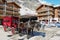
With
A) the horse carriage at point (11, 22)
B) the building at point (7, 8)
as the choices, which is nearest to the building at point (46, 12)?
the building at point (7, 8)

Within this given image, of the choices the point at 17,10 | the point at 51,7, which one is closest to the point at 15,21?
the point at 17,10

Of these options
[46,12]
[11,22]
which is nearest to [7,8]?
[46,12]

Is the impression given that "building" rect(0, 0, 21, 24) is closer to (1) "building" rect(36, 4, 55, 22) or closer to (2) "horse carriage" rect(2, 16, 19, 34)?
(1) "building" rect(36, 4, 55, 22)

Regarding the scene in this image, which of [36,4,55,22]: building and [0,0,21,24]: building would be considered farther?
[36,4,55,22]: building

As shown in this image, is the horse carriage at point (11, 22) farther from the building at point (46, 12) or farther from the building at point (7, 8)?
the building at point (46, 12)

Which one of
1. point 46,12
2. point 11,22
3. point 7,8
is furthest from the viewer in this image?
point 46,12

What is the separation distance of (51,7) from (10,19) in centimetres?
5213

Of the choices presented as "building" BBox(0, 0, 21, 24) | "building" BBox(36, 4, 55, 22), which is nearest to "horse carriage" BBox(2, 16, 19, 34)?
"building" BBox(0, 0, 21, 24)

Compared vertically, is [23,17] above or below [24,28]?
above

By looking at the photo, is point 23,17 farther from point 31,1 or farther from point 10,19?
point 31,1

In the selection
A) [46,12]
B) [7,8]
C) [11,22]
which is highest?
[7,8]

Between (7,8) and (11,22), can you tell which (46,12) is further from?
(11,22)

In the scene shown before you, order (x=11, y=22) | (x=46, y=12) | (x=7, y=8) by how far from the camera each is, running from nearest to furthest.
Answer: (x=11, y=22), (x=7, y=8), (x=46, y=12)

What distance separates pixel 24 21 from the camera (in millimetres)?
15727
